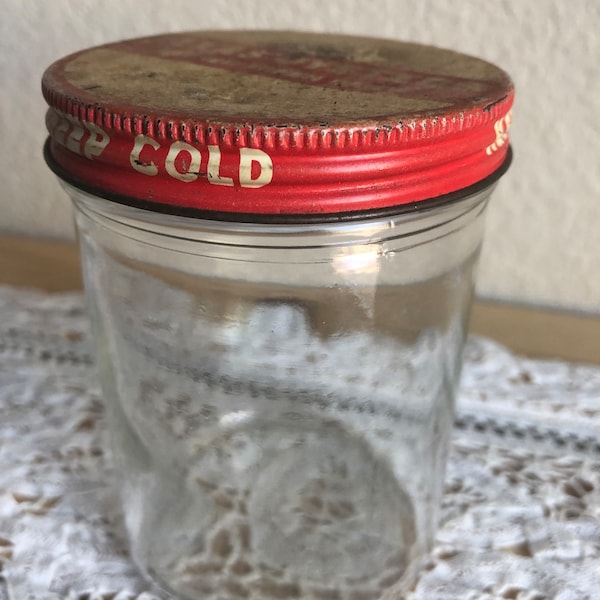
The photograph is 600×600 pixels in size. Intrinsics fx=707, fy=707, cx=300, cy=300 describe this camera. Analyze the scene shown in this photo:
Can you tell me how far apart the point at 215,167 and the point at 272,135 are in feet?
0.08

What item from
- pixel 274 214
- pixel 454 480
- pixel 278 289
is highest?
pixel 274 214

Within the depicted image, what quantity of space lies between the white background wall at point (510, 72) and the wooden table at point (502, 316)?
0.02 m

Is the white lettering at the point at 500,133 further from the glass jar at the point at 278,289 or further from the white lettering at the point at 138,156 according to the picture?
the white lettering at the point at 138,156

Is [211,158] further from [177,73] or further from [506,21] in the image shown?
[506,21]

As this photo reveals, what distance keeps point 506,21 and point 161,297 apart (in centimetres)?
34

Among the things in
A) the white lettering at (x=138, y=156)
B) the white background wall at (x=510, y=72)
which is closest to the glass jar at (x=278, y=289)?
the white lettering at (x=138, y=156)

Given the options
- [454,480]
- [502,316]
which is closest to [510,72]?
[502,316]

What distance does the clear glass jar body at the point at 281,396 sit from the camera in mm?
384

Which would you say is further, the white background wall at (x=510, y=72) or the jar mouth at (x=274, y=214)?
the white background wall at (x=510, y=72)

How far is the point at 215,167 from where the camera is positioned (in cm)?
26

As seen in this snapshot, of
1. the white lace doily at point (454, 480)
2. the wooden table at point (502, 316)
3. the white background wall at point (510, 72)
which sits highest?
the white background wall at point (510, 72)

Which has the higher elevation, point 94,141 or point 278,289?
point 94,141

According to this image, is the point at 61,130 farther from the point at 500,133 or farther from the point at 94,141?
the point at 500,133

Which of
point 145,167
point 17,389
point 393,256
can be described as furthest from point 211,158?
point 17,389
